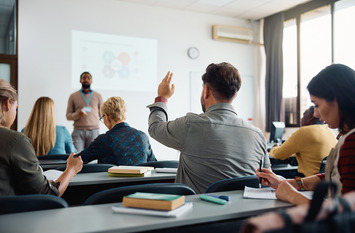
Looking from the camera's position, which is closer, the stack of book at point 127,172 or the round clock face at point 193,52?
the stack of book at point 127,172

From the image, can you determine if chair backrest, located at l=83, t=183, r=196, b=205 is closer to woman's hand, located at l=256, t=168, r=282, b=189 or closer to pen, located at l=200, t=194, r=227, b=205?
pen, located at l=200, t=194, r=227, b=205

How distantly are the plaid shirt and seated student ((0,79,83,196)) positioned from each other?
3.81 feet

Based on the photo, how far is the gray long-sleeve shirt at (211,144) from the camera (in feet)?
6.17

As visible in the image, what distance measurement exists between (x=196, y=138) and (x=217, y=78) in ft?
1.26

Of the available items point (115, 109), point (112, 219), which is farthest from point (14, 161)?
point (115, 109)

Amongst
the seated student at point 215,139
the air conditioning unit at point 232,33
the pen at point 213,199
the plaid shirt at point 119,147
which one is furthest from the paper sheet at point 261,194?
the air conditioning unit at point 232,33

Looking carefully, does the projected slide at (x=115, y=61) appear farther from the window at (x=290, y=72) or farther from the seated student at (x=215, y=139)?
the seated student at (x=215, y=139)

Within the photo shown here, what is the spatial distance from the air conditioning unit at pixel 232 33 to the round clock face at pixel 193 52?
0.51 m

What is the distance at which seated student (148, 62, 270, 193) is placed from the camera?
1884 mm

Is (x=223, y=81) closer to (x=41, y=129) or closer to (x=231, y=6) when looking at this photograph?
(x=41, y=129)

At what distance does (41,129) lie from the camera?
11.4ft

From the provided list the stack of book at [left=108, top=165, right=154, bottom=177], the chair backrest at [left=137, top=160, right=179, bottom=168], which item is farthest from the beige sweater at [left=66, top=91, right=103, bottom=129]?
the stack of book at [left=108, top=165, right=154, bottom=177]

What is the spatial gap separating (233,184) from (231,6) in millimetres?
6048

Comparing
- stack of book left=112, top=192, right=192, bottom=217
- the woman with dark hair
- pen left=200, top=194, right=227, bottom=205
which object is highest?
the woman with dark hair
